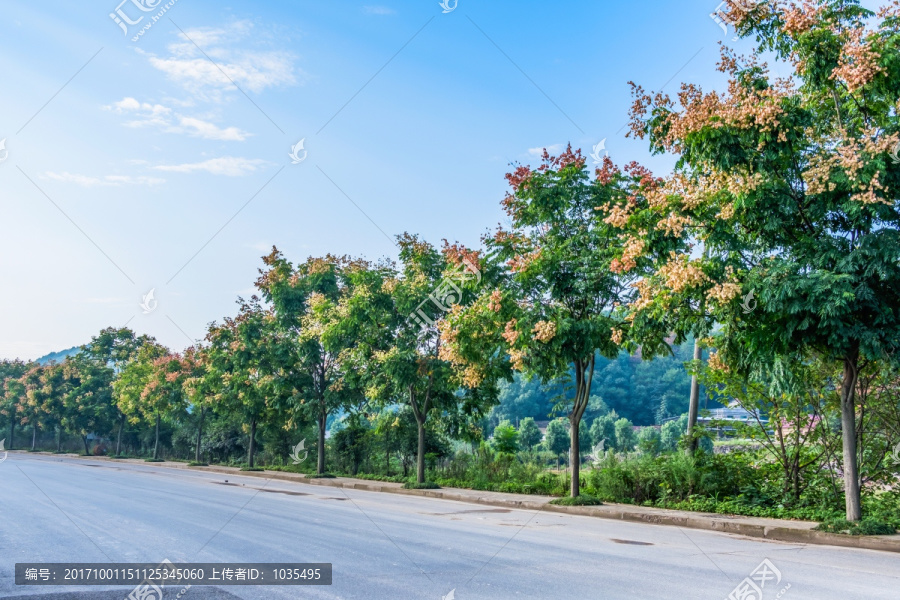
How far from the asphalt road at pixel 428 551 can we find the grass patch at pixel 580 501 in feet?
3.22

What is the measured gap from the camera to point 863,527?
10.7 m

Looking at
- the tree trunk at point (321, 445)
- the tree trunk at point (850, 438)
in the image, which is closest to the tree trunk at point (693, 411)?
the tree trunk at point (850, 438)

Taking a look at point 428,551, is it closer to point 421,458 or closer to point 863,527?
point 863,527

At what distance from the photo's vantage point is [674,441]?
57.4ft

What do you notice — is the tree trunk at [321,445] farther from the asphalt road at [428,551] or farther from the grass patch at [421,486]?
the asphalt road at [428,551]

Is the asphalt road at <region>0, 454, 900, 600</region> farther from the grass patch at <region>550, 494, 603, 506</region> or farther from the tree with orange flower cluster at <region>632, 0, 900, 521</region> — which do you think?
the tree with orange flower cluster at <region>632, 0, 900, 521</region>

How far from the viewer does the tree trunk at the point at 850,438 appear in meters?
11.3

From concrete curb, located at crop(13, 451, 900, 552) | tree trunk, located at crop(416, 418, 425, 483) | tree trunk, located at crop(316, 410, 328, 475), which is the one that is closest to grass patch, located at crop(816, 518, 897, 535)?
concrete curb, located at crop(13, 451, 900, 552)

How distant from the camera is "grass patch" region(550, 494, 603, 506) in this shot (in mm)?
16156

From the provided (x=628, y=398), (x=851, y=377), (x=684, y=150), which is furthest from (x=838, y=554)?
(x=628, y=398)

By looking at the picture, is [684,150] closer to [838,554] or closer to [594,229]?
[594,229]

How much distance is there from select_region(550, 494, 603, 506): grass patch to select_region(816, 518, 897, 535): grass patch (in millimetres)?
5923

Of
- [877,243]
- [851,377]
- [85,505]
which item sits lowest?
[85,505]

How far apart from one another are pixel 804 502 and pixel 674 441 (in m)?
4.08
